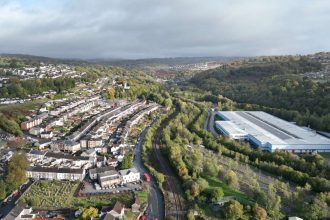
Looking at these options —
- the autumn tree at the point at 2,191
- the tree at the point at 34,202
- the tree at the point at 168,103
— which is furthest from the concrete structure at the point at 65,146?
the tree at the point at 168,103

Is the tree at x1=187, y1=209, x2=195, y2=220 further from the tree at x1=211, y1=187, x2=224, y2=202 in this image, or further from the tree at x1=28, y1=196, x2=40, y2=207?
the tree at x1=28, y1=196, x2=40, y2=207

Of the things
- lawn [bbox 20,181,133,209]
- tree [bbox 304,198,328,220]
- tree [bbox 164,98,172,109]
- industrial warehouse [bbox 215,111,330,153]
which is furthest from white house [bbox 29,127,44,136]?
tree [bbox 304,198,328,220]

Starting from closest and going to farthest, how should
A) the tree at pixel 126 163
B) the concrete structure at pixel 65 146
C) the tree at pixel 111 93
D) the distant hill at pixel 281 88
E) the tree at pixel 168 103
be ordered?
the tree at pixel 126 163 → the concrete structure at pixel 65 146 → the distant hill at pixel 281 88 → the tree at pixel 111 93 → the tree at pixel 168 103

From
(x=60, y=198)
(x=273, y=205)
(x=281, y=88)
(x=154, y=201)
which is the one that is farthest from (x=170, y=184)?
(x=281, y=88)

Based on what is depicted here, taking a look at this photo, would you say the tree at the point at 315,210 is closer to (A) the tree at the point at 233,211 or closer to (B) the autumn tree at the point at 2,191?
(A) the tree at the point at 233,211

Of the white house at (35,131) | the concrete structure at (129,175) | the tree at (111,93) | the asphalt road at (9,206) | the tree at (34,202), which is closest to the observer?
the asphalt road at (9,206)

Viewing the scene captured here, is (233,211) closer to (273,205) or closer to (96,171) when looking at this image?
(273,205)
